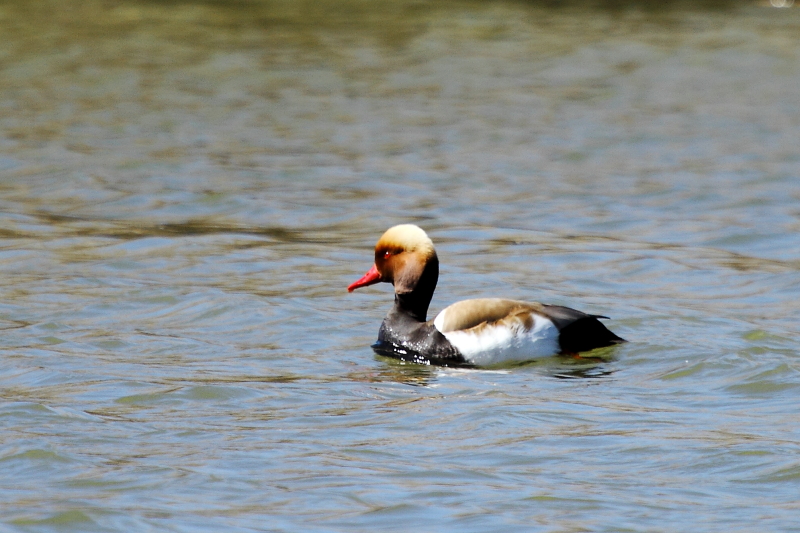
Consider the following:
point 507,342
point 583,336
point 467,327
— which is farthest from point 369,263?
point 583,336

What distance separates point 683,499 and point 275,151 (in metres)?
11.6

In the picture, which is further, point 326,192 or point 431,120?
point 431,120

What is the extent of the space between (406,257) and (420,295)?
0.26m

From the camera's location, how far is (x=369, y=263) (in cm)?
1184

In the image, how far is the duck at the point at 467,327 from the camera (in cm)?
846

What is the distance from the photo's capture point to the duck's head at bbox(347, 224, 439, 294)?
350 inches

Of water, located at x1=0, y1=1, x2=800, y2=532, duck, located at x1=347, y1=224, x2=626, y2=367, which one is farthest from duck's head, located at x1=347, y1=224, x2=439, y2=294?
water, located at x1=0, y1=1, x2=800, y2=532

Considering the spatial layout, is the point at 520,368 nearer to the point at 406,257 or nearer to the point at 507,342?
the point at 507,342

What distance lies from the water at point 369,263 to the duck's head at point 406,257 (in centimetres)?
53

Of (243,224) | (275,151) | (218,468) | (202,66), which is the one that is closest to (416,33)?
(202,66)

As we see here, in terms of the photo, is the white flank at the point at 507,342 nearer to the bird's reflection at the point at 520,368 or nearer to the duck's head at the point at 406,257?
the bird's reflection at the point at 520,368

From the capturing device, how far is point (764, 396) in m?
7.77

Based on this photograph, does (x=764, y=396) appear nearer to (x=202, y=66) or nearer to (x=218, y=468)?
(x=218, y=468)

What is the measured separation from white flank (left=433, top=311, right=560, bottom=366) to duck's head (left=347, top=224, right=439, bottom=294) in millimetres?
568
